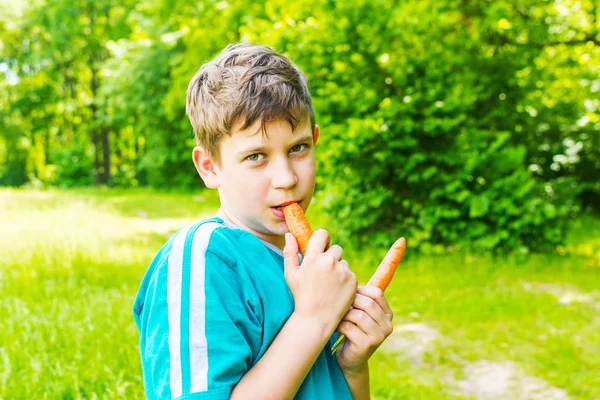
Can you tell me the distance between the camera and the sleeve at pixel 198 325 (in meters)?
1.12

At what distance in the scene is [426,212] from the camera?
25.2 ft

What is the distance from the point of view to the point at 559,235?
7539mm

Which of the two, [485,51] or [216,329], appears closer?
[216,329]

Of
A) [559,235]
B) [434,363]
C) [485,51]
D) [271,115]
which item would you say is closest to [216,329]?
[271,115]

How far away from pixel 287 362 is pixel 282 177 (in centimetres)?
43

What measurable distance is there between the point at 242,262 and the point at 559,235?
7.24 metres

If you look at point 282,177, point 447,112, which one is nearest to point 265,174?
point 282,177

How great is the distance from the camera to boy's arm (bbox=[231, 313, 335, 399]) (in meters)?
1.20

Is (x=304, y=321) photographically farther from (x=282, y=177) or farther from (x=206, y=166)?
(x=206, y=166)

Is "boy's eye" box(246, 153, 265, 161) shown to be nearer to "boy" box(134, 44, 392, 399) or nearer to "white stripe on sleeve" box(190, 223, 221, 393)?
"boy" box(134, 44, 392, 399)

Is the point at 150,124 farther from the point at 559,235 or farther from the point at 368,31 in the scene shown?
the point at 559,235

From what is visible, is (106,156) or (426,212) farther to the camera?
(106,156)

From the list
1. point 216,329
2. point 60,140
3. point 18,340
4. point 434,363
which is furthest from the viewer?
point 60,140

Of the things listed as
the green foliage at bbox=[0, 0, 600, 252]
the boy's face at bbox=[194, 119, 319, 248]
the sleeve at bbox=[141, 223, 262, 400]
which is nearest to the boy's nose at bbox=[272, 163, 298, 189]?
the boy's face at bbox=[194, 119, 319, 248]
